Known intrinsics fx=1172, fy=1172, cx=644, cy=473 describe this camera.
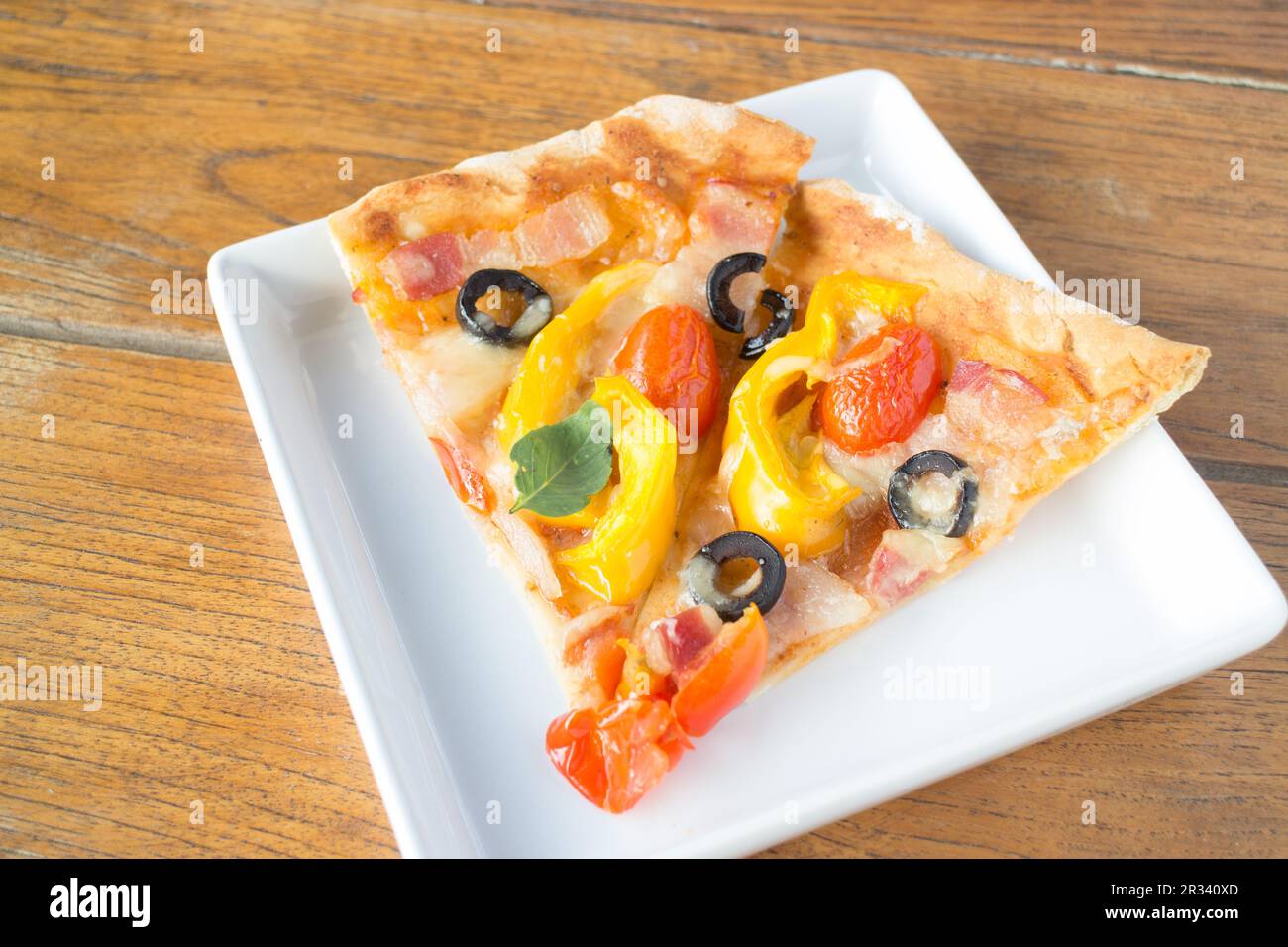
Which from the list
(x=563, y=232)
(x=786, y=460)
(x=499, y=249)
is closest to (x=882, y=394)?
(x=786, y=460)

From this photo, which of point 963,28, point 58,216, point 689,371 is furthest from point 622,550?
point 963,28

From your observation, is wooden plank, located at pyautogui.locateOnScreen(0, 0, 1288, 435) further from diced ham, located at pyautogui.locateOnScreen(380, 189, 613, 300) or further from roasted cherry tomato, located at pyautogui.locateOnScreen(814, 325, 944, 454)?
roasted cherry tomato, located at pyautogui.locateOnScreen(814, 325, 944, 454)

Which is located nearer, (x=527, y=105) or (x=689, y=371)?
(x=689, y=371)

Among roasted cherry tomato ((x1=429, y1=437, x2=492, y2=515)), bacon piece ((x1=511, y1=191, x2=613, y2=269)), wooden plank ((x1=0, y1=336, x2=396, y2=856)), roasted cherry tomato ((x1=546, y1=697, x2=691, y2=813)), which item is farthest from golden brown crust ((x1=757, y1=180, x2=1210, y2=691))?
wooden plank ((x1=0, y1=336, x2=396, y2=856))

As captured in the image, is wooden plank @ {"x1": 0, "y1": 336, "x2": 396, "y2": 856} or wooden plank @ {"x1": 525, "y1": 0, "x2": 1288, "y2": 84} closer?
wooden plank @ {"x1": 0, "y1": 336, "x2": 396, "y2": 856}

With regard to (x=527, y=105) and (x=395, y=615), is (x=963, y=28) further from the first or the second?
(x=395, y=615)

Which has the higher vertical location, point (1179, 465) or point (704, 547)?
point (1179, 465)

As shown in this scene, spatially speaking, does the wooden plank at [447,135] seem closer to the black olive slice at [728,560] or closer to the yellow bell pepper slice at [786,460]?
the yellow bell pepper slice at [786,460]
